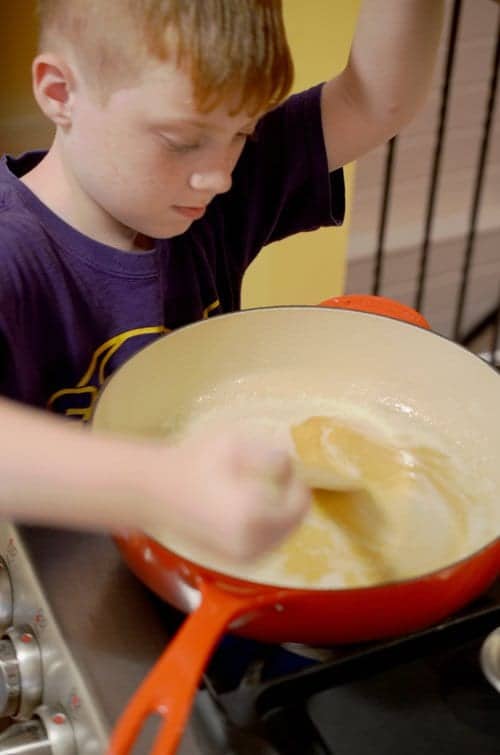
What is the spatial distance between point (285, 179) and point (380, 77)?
0.14m

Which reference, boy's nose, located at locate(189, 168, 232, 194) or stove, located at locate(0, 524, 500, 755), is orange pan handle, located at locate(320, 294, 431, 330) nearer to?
boy's nose, located at locate(189, 168, 232, 194)

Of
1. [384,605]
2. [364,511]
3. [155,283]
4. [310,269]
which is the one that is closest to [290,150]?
[155,283]

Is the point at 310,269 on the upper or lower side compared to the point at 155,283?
lower

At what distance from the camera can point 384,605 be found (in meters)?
0.46

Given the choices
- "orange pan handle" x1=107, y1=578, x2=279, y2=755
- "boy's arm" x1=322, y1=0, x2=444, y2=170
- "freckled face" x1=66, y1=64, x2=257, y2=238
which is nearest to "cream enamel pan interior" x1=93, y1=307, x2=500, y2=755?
"orange pan handle" x1=107, y1=578, x2=279, y2=755

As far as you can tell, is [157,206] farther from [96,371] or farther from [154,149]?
[96,371]

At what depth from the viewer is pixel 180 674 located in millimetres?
406

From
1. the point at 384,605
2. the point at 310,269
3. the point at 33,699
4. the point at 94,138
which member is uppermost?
the point at 94,138

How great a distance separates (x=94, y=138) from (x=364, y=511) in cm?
34

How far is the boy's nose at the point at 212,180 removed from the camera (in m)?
0.67

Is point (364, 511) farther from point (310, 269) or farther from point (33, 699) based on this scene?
point (310, 269)

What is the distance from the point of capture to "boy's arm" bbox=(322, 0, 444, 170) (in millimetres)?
745

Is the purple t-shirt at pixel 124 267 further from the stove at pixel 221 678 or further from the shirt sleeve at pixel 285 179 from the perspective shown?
the stove at pixel 221 678

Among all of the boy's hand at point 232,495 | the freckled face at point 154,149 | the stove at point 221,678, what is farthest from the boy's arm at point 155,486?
the freckled face at point 154,149
